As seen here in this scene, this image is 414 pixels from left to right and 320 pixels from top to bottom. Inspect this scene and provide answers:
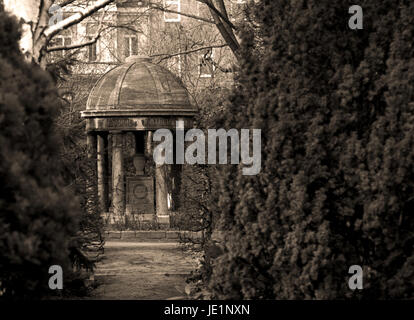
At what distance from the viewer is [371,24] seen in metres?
6.72

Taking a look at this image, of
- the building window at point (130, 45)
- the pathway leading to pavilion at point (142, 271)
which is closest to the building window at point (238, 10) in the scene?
the pathway leading to pavilion at point (142, 271)

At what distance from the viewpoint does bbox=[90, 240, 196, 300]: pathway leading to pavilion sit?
10.1m

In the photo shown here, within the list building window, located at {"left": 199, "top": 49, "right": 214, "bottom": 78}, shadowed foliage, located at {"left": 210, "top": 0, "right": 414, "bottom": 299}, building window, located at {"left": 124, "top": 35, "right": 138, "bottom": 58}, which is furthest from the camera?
building window, located at {"left": 124, "top": 35, "right": 138, "bottom": 58}

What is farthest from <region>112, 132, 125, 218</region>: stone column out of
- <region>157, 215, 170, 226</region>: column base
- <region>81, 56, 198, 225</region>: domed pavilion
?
<region>157, 215, 170, 226</region>: column base

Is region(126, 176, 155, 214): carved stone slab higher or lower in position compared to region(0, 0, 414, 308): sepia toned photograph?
lower

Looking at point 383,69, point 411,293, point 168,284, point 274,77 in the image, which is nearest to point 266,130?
point 274,77

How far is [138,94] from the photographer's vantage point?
66.5ft

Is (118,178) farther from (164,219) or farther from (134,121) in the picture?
(164,219)

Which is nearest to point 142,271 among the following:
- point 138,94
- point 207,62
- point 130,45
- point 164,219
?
point 164,219

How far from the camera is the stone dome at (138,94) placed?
1983 cm

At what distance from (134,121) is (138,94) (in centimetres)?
86

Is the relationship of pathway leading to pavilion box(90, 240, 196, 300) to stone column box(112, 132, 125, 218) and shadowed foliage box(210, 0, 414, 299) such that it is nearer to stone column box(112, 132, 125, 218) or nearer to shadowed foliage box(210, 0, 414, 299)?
shadowed foliage box(210, 0, 414, 299)

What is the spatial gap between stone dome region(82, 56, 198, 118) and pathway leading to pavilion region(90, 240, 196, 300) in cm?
455

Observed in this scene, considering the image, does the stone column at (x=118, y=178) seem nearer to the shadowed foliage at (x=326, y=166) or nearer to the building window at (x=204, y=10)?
the building window at (x=204, y=10)
